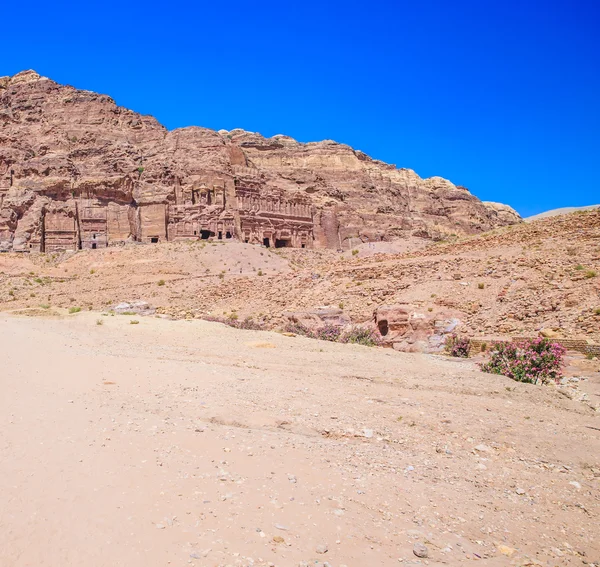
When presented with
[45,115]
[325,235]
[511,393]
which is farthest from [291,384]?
[45,115]

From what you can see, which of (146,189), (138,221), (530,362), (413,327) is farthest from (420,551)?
(146,189)

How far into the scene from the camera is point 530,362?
11328 mm

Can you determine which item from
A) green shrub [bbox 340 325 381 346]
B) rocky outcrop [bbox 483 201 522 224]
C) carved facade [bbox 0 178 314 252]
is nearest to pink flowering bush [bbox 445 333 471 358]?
green shrub [bbox 340 325 381 346]

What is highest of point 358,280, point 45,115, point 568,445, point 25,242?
point 45,115

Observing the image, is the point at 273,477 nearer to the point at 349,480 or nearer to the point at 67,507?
the point at 349,480

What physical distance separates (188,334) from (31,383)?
8.41 m

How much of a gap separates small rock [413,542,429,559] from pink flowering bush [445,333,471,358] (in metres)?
10.7

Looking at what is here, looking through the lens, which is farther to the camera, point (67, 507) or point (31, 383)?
point (31, 383)

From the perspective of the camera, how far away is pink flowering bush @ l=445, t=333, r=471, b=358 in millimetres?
14211

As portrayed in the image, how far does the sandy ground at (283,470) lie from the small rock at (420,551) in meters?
0.04

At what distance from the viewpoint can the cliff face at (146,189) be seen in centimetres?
5250

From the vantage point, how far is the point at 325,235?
65.4 metres

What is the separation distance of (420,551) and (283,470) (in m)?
1.63

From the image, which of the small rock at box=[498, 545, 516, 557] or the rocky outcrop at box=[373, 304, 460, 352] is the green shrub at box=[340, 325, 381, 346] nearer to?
the rocky outcrop at box=[373, 304, 460, 352]
